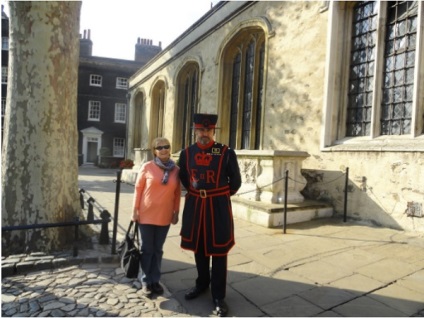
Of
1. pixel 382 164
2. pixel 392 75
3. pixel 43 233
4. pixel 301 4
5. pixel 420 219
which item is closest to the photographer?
pixel 43 233

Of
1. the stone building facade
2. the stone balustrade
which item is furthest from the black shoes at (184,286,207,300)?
the stone balustrade

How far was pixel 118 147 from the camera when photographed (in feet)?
105

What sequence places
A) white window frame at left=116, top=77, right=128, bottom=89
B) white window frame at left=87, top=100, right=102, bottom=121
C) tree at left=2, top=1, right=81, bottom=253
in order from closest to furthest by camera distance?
tree at left=2, top=1, right=81, bottom=253, white window frame at left=87, top=100, right=102, bottom=121, white window frame at left=116, top=77, right=128, bottom=89

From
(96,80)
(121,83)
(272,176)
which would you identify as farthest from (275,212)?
(96,80)

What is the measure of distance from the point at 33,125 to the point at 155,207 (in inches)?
82.3

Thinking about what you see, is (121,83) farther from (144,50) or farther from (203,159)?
(203,159)

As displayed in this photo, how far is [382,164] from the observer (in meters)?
6.04

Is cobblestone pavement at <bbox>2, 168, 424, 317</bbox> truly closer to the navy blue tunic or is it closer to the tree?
the tree

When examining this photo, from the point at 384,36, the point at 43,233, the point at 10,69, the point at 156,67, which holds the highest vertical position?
the point at 156,67

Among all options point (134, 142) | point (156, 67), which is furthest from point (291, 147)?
point (134, 142)

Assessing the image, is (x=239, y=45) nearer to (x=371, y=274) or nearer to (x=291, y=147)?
(x=291, y=147)

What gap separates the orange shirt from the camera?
3111 mm

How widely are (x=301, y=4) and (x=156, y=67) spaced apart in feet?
43.0

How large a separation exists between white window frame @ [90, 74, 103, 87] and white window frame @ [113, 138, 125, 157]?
18.7 ft
